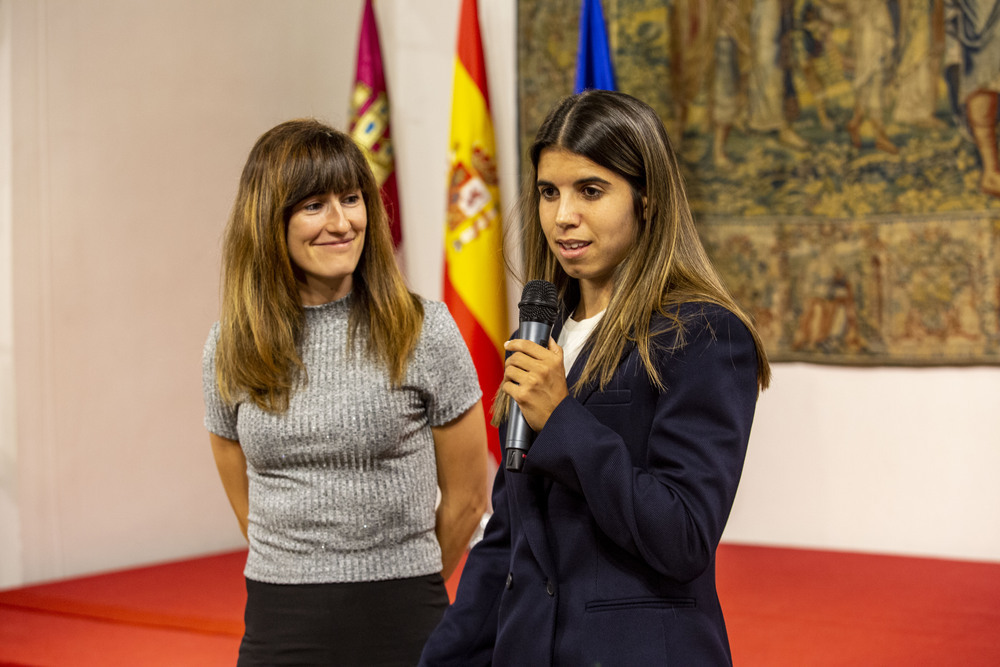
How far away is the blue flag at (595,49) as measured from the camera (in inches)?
178

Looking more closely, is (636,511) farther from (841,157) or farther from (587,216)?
(841,157)

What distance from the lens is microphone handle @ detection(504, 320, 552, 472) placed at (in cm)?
135

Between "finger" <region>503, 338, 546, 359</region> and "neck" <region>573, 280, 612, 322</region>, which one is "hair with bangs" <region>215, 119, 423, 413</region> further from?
"finger" <region>503, 338, 546, 359</region>

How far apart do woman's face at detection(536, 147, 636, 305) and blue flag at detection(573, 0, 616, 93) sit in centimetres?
321

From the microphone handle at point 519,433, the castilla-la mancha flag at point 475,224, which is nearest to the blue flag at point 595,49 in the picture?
the castilla-la mancha flag at point 475,224

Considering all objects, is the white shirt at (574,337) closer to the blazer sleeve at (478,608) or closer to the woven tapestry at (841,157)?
the blazer sleeve at (478,608)

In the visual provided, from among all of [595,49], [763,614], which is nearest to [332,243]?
[763,614]

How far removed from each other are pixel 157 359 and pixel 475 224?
175 cm

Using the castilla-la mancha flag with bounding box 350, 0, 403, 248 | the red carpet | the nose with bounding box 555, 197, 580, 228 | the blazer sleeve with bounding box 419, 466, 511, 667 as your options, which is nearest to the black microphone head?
the nose with bounding box 555, 197, 580, 228

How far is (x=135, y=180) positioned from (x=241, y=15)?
1203 millimetres

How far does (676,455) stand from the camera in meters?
1.27

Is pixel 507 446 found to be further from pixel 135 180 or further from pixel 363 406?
pixel 135 180

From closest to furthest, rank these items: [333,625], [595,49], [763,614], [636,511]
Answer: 1. [636,511]
2. [333,625]
3. [763,614]
4. [595,49]

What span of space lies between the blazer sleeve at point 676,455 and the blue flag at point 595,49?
3.39 m
